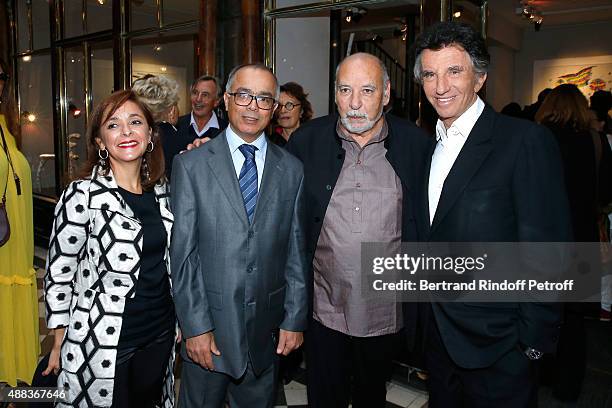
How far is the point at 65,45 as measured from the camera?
679 cm

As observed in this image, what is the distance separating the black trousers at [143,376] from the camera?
185 centimetres

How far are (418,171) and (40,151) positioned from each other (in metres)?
7.49

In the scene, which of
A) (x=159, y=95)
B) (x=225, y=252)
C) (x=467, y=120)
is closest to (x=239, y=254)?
(x=225, y=252)

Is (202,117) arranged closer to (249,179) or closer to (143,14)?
(249,179)

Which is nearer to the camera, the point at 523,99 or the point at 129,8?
the point at 129,8

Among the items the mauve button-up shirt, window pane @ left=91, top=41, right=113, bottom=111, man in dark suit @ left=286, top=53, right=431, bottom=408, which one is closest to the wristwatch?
man in dark suit @ left=286, top=53, right=431, bottom=408

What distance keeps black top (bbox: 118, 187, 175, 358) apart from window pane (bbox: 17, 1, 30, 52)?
7.43 meters

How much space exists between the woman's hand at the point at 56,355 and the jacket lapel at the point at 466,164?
1498 millimetres

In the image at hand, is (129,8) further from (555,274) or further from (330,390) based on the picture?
(555,274)

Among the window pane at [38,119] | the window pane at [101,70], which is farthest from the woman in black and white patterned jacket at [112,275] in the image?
the window pane at [38,119]

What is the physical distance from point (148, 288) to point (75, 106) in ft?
19.2

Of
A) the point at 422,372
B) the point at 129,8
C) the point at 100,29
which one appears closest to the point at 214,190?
the point at 422,372

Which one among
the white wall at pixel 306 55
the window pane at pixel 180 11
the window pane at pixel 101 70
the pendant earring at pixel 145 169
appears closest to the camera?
the pendant earring at pixel 145 169

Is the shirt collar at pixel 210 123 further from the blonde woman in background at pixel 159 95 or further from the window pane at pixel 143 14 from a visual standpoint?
the window pane at pixel 143 14
